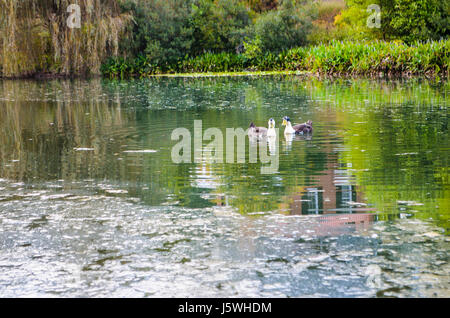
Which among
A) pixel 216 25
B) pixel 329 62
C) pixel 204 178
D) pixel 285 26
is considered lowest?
pixel 204 178

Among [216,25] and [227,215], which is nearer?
[227,215]

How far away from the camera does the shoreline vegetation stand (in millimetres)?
32594

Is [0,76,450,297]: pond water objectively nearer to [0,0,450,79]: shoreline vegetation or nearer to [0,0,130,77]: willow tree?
[0,0,450,79]: shoreline vegetation

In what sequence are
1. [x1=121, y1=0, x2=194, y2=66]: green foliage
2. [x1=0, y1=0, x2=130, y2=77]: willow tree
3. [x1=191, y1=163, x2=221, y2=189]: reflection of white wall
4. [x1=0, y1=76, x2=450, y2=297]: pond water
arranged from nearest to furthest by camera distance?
[x1=0, y1=76, x2=450, y2=297]: pond water → [x1=191, y1=163, x2=221, y2=189]: reflection of white wall → [x1=0, y1=0, x2=130, y2=77]: willow tree → [x1=121, y1=0, x2=194, y2=66]: green foliage

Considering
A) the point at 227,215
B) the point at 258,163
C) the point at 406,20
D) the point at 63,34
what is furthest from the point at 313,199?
the point at 406,20

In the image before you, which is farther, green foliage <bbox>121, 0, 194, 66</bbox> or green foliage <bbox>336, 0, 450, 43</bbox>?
green foliage <bbox>336, 0, 450, 43</bbox>

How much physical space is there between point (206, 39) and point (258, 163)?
3170 centimetres

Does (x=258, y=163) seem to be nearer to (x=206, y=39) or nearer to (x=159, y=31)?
(x=159, y=31)

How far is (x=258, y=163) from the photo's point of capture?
9805 millimetres

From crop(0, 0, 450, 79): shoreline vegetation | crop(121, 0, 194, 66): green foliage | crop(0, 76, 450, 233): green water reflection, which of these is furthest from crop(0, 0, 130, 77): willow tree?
crop(0, 76, 450, 233): green water reflection

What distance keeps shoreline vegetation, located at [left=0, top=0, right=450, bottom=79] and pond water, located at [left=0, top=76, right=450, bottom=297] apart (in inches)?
760

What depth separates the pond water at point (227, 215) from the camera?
16.7ft
